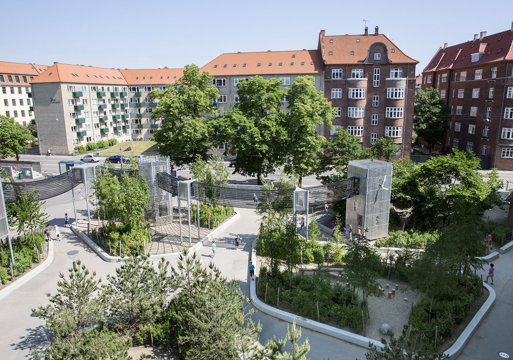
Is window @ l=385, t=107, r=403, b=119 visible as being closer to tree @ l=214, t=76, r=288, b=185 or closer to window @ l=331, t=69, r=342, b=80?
window @ l=331, t=69, r=342, b=80

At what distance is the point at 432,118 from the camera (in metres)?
56.0

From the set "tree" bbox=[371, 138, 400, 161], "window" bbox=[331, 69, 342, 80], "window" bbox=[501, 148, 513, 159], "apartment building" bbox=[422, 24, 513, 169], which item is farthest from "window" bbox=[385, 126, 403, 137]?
"window" bbox=[501, 148, 513, 159]

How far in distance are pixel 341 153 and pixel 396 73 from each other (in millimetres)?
23193

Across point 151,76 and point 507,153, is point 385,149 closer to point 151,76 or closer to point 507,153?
point 507,153

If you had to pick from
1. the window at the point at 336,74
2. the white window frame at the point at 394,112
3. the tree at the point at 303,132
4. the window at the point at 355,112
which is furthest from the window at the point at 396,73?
the tree at the point at 303,132

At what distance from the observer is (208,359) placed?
11.8 metres

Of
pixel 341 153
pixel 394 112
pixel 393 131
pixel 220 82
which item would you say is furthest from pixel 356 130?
pixel 220 82

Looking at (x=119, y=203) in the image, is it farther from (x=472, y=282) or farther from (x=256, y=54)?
(x=256, y=54)

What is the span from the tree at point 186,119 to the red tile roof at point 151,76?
3097 cm

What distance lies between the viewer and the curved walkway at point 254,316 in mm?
15055

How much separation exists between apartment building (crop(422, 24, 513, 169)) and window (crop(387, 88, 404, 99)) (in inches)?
479

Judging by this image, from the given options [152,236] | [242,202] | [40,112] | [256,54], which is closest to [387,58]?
[256,54]

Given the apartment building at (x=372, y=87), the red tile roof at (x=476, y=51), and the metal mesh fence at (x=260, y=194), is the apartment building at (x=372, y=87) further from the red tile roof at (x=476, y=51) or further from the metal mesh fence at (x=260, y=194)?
the metal mesh fence at (x=260, y=194)

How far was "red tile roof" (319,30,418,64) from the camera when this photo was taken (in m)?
49.3
